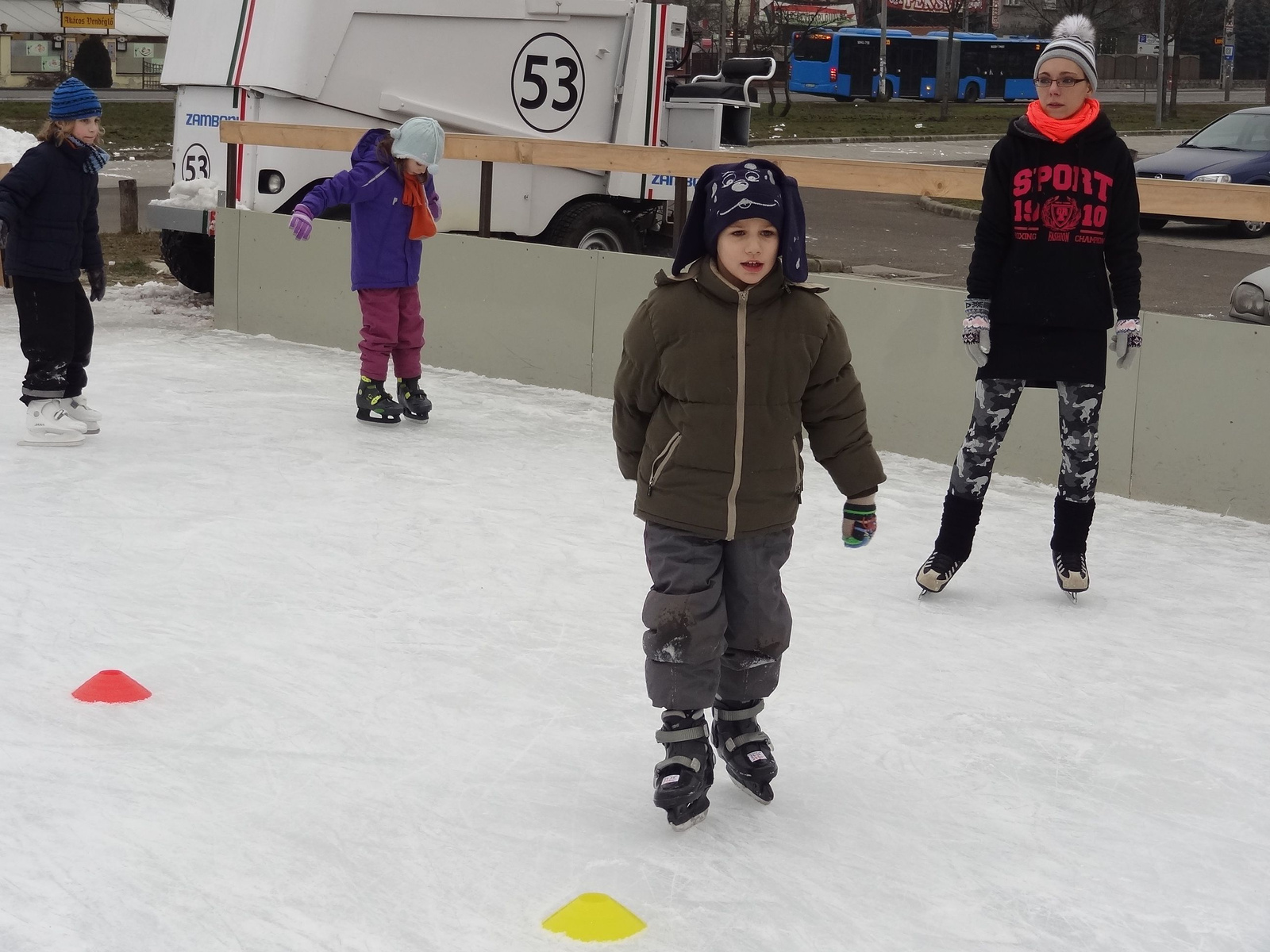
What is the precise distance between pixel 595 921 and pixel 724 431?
91cm

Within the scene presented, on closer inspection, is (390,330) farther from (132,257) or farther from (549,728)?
(132,257)

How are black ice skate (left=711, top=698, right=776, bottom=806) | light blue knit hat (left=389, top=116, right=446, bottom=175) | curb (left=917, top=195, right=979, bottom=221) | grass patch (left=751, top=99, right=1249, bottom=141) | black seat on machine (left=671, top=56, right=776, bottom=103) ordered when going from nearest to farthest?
black ice skate (left=711, top=698, right=776, bottom=806)
light blue knit hat (left=389, top=116, right=446, bottom=175)
black seat on machine (left=671, top=56, right=776, bottom=103)
curb (left=917, top=195, right=979, bottom=221)
grass patch (left=751, top=99, right=1249, bottom=141)

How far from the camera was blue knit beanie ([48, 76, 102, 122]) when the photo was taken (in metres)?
5.72

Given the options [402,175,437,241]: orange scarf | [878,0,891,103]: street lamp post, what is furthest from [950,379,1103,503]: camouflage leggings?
[878,0,891,103]: street lamp post

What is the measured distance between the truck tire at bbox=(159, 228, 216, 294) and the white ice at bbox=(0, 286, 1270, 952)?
14.9 feet

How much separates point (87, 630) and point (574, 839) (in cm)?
172

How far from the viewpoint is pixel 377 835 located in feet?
9.21

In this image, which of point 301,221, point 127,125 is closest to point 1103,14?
point 127,125

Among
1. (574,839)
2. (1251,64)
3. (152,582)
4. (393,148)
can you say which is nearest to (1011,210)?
(574,839)

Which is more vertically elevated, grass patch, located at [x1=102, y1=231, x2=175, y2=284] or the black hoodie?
the black hoodie

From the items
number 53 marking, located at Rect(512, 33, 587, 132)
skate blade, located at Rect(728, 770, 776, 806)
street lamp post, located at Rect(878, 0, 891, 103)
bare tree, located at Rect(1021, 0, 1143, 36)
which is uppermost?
bare tree, located at Rect(1021, 0, 1143, 36)

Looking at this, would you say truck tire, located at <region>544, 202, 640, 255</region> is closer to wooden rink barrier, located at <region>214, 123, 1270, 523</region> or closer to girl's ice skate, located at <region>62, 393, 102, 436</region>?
wooden rink barrier, located at <region>214, 123, 1270, 523</region>

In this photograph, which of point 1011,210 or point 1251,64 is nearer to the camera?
point 1011,210

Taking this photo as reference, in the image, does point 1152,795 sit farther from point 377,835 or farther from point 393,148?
point 393,148
